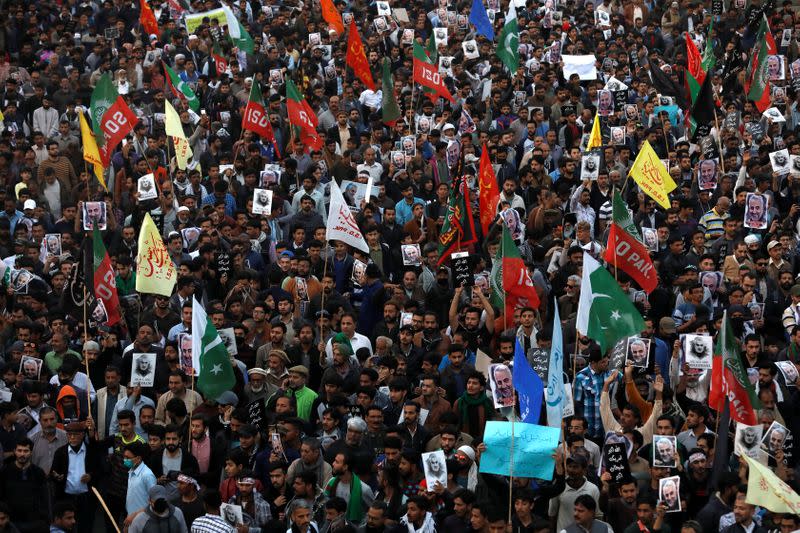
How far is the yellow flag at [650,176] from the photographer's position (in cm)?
1841

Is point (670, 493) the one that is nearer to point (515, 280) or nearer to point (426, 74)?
point (515, 280)

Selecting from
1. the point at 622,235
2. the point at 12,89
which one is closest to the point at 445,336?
the point at 622,235

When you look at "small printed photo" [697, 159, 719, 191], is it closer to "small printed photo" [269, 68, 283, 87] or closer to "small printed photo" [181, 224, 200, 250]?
"small printed photo" [181, 224, 200, 250]

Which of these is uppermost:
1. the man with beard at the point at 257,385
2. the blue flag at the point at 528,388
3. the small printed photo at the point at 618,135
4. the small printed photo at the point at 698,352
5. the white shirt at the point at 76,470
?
the blue flag at the point at 528,388

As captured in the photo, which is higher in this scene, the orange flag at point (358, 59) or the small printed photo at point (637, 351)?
the small printed photo at point (637, 351)

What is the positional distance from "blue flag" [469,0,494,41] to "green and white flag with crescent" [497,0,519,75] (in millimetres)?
1625

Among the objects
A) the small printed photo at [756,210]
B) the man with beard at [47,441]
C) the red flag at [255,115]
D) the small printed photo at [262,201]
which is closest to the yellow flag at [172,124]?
the red flag at [255,115]

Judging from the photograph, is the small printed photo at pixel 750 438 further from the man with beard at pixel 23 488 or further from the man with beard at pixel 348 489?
the man with beard at pixel 23 488

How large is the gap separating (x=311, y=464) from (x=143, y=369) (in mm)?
2522

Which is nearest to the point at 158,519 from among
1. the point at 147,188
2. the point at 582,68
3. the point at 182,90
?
the point at 147,188

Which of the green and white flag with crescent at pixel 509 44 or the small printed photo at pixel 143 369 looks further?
the green and white flag with crescent at pixel 509 44

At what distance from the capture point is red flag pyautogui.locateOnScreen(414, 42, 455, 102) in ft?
75.8

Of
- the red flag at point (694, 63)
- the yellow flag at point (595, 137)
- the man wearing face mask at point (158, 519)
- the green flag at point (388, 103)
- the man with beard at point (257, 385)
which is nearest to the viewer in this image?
the man wearing face mask at point (158, 519)

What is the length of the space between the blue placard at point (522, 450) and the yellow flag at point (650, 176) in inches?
239
